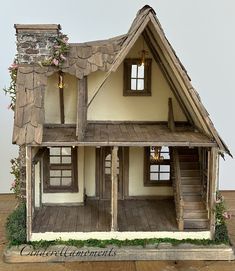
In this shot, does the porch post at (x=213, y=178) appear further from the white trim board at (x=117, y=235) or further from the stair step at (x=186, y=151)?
the stair step at (x=186, y=151)

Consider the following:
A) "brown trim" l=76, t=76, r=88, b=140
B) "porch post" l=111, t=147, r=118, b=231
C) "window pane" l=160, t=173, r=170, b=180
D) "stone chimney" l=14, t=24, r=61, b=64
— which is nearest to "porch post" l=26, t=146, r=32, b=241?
"brown trim" l=76, t=76, r=88, b=140

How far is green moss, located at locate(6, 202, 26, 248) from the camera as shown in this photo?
7.05 metres

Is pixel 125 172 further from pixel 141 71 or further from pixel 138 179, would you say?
pixel 141 71

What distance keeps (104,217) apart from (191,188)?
1.55 meters

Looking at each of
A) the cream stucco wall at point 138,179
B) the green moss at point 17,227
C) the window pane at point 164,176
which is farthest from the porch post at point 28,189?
the window pane at point 164,176

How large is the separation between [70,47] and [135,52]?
139cm

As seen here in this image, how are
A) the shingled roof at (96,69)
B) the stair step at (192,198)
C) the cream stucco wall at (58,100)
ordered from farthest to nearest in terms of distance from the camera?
the cream stucco wall at (58,100) → the stair step at (192,198) → the shingled roof at (96,69)

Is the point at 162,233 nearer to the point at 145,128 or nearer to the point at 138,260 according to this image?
the point at 138,260

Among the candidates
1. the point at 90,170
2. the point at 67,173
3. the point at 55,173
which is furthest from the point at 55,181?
the point at 90,170

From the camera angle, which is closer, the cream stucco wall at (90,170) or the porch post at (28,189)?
the porch post at (28,189)

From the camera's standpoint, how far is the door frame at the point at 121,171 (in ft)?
28.6

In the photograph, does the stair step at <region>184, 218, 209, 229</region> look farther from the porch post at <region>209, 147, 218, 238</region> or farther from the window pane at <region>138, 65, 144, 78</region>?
the window pane at <region>138, 65, 144, 78</region>

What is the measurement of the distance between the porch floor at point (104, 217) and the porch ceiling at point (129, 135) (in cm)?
144

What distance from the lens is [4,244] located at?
7.46m
